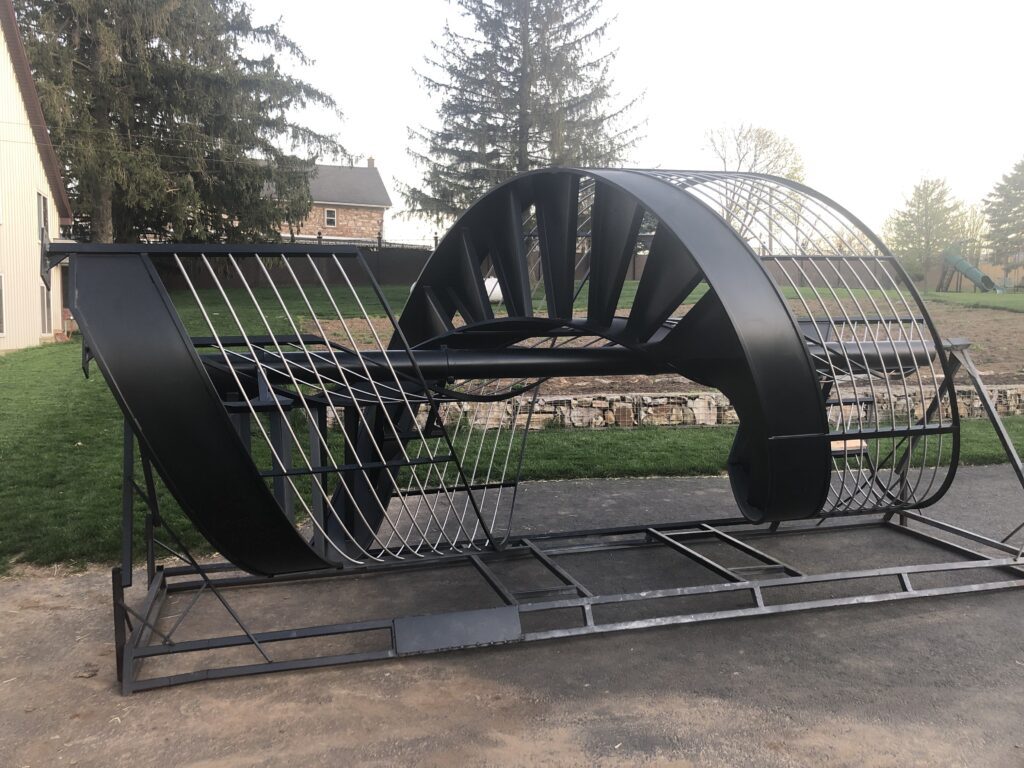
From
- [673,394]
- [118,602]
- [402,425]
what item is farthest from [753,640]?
[673,394]

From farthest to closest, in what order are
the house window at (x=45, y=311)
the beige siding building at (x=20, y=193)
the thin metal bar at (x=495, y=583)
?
the house window at (x=45, y=311), the beige siding building at (x=20, y=193), the thin metal bar at (x=495, y=583)

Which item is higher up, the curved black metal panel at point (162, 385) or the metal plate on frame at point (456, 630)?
the curved black metal panel at point (162, 385)

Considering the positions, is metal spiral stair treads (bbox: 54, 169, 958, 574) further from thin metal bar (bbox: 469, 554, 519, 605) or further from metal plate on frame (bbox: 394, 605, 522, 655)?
metal plate on frame (bbox: 394, 605, 522, 655)

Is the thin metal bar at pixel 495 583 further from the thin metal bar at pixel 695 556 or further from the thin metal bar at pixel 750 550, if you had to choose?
the thin metal bar at pixel 750 550

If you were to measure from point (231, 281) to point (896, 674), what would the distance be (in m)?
30.5

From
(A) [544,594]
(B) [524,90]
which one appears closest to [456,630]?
(A) [544,594]

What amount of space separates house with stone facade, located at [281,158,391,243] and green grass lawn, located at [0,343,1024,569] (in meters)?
38.7

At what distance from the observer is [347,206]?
52219 millimetres

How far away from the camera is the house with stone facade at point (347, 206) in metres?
51.6

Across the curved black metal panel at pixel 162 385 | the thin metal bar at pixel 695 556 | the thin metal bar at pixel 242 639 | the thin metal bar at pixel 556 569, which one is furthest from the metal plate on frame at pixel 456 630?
the thin metal bar at pixel 695 556

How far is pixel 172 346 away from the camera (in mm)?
3818

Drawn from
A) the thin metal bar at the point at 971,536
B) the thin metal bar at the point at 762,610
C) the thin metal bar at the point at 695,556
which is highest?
the thin metal bar at the point at 971,536

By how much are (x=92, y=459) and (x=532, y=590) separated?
615 centimetres

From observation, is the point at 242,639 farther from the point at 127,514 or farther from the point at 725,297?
the point at 725,297
